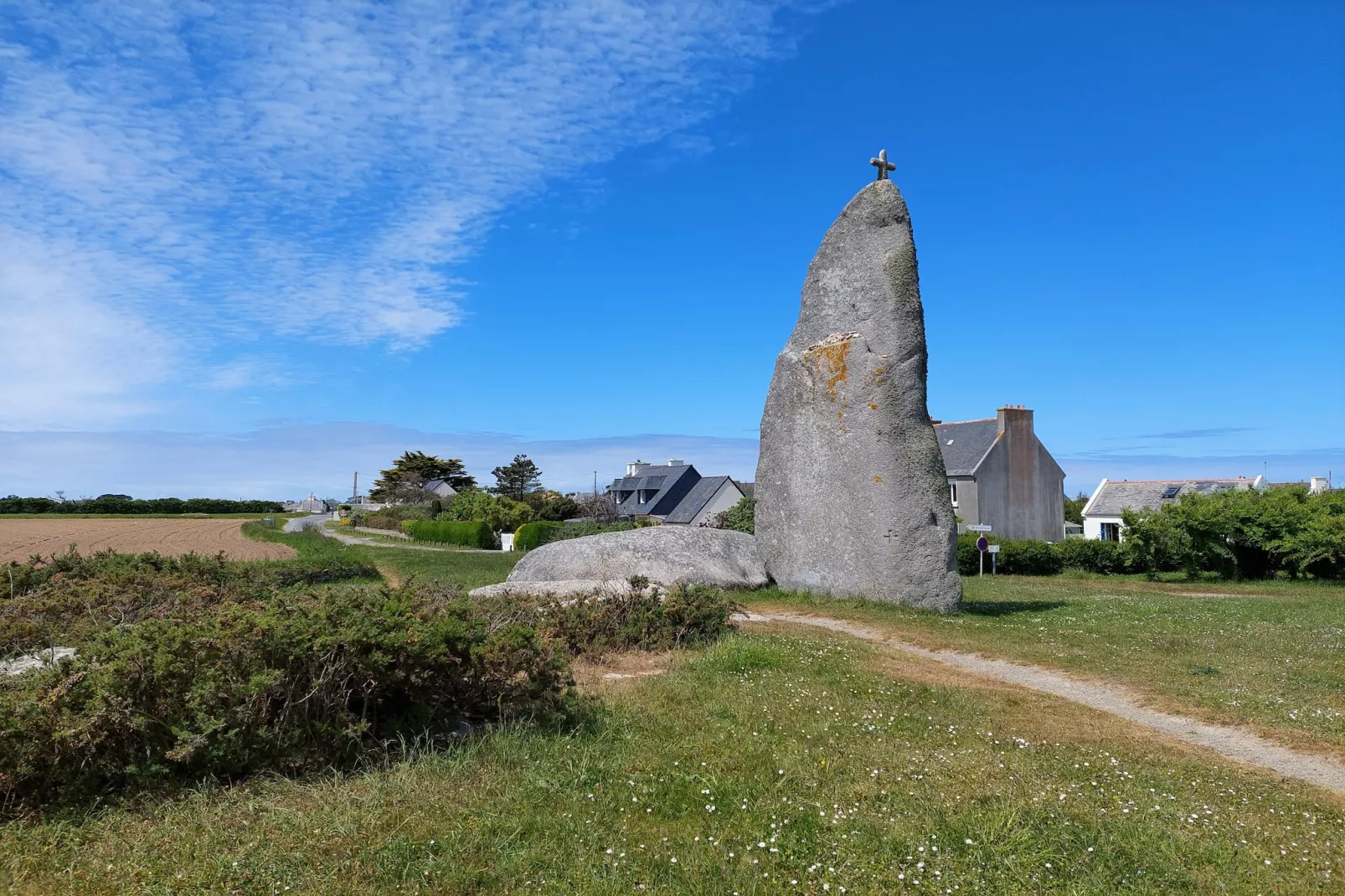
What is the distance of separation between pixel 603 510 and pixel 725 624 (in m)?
50.7

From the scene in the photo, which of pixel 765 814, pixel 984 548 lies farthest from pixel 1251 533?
pixel 765 814

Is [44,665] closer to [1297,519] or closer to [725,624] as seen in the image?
[725,624]

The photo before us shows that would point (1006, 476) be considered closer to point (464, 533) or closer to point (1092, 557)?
point (1092, 557)

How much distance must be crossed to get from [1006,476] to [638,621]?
126ft

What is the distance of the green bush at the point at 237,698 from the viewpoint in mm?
5238

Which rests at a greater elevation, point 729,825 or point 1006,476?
point 1006,476

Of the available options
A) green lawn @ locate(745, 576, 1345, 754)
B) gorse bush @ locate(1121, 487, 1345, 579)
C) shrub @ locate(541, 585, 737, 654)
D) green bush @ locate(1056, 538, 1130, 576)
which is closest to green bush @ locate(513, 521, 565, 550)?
green bush @ locate(1056, 538, 1130, 576)

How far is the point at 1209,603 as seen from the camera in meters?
18.0

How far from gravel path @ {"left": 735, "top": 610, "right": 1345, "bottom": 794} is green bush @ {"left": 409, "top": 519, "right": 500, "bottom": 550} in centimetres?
3543

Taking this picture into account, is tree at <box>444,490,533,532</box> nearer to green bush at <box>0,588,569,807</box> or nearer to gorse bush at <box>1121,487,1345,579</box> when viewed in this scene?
gorse bush at <box>1121,487,1345,579</box>

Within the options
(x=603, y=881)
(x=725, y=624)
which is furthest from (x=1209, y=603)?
(x=603, y=881)

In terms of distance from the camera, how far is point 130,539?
41.3 metres

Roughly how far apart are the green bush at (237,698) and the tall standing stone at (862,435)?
8.72 meters

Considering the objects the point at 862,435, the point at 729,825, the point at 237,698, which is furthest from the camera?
the point at 862,435
